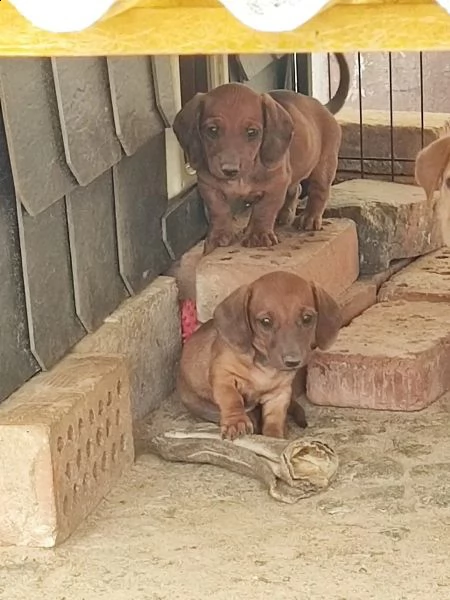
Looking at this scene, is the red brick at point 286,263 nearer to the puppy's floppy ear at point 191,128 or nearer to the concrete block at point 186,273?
the concrete block at point 186,273

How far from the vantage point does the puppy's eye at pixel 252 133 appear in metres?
3.68

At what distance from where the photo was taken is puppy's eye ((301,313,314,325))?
3.24 meters

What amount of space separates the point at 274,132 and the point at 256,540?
1.39 m

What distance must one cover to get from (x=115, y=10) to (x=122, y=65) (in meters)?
2.15

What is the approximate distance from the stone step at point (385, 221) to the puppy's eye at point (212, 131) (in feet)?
3.06

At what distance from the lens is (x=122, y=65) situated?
347cm

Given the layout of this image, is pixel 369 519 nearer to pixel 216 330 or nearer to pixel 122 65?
pixel 216 330

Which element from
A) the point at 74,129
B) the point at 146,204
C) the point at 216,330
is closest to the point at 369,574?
the point at 216,330

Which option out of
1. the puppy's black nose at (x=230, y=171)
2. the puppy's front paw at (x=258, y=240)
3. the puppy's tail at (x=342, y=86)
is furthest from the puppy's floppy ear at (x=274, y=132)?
the puppy's tail at (x=342, y=86)

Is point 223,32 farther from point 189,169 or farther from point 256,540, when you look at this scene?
point 189,169

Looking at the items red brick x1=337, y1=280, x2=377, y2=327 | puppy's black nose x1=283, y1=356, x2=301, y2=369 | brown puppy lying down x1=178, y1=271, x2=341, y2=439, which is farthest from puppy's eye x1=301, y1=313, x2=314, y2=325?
red brick x1=337, y1=280, x2=377, y2=327

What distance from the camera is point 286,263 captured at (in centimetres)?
380

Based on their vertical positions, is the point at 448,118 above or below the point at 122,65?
below

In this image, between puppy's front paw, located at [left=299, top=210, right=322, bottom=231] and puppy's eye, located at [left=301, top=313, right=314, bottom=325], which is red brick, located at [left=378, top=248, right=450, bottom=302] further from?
puppy's eye, located at [left=301, top=313, right=314, bottom=325]
